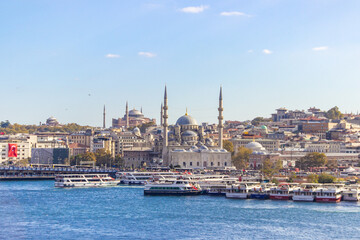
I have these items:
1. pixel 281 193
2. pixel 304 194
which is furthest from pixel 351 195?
pixel 281 193

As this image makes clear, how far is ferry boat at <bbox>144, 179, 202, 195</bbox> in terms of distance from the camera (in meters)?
41.3

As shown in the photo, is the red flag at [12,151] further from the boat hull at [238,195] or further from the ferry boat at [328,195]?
the ferry boat at [328,195]

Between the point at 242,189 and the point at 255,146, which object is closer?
the point at 242,189

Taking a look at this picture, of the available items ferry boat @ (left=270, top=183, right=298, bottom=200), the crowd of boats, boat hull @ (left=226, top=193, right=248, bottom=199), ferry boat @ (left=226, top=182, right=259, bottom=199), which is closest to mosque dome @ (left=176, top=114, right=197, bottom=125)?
the crowd of boats

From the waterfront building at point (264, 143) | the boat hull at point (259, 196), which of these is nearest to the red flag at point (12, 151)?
the waterfront building at point (264, 143)

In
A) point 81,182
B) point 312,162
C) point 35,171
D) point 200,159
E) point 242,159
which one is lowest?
point 81,182

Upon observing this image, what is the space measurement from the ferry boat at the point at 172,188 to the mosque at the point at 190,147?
20.5 metres

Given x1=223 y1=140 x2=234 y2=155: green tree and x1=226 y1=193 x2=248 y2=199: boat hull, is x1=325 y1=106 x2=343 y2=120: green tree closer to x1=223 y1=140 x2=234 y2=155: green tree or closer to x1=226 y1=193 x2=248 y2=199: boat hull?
x1=223 y1=140 x2=234 y2=155: green tree

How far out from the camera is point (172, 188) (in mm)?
41406

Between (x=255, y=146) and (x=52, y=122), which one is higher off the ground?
(x=52, y=122)

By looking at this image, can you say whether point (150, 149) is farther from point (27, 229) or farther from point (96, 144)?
point (27, 229)

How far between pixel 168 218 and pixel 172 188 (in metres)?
9.88

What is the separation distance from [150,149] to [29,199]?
33859 millimetres

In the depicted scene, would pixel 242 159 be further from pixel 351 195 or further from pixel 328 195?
pixel 328 195
